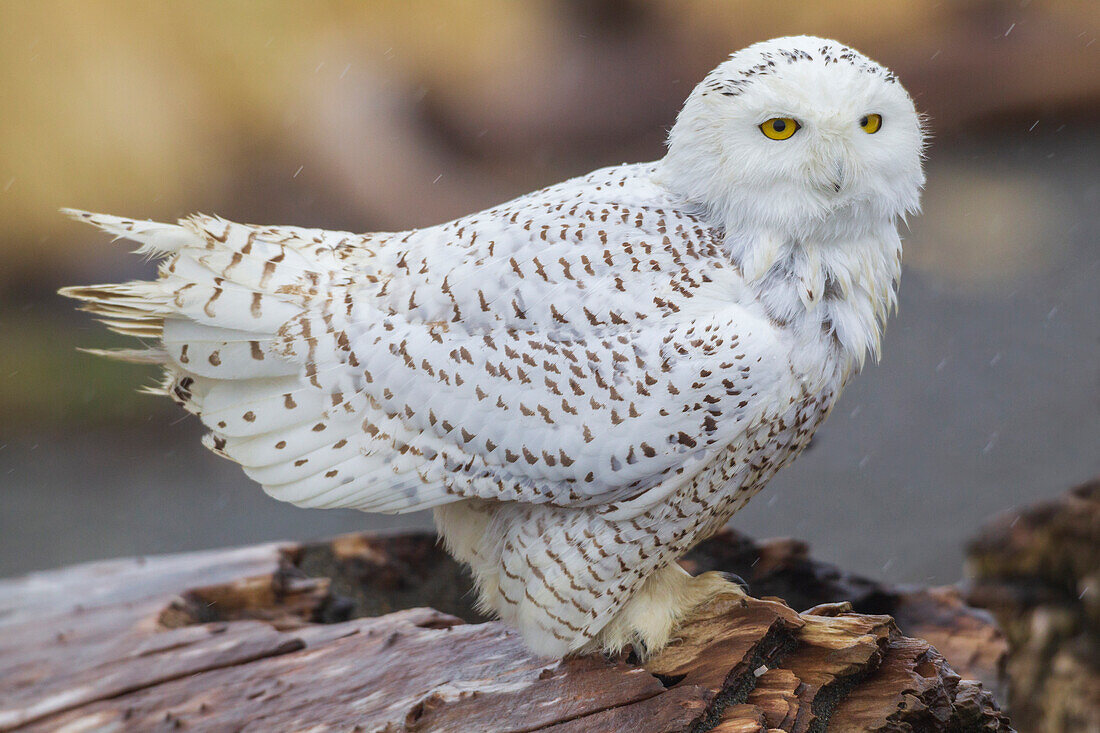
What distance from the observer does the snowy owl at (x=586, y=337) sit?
57.5 inches

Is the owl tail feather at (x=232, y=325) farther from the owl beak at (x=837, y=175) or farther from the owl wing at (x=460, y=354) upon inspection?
the owl beak at (x=837, y=175)

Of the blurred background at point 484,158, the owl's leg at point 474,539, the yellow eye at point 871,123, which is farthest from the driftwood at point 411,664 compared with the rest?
the blurred background at point 484,158

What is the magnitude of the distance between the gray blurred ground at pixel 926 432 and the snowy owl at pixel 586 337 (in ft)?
7.14

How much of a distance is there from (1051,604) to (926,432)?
1420mm

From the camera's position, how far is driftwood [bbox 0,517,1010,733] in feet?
5.44

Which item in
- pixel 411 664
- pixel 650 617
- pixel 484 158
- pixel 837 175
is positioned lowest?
pixel 411 664

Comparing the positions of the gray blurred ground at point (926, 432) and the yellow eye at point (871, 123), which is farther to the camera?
the gray blurred ground at point (926, 432)

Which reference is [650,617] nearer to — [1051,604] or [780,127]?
[780,127]

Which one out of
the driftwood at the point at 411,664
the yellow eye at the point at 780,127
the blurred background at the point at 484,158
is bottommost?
the driftwood at the point at 411,664

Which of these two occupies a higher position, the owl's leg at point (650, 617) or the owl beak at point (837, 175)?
the owl beak at point (837, 175)

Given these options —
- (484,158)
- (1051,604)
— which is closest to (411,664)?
(1051,604)

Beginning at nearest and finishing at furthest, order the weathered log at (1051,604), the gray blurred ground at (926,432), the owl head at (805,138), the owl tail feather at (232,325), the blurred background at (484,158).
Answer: the owl head at (805,138) → the owl tail feather at (232,325) → the weathered log at (1051,604) → the gray blurred ground at (926,432) → the blurred background at (484,158)

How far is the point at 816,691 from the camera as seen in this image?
1674mm

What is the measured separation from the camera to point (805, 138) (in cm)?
144
